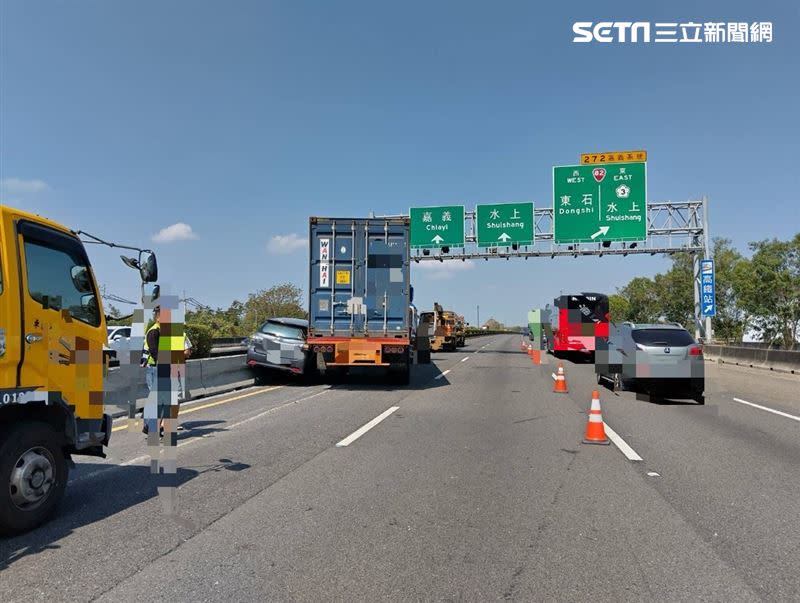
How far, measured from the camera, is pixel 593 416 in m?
8.55

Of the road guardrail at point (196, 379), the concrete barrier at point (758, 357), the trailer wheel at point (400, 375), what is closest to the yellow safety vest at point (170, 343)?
the road guardrail at point (196, 379)

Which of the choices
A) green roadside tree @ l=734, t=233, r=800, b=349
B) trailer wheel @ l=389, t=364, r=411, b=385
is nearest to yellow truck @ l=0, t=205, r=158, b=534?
trailer wheel @ l=389, t=364, r=411, b=385

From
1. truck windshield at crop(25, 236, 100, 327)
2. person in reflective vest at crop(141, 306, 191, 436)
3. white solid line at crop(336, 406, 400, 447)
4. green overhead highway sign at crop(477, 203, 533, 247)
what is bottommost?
white solid line at crop(336, 406, 400, 447)

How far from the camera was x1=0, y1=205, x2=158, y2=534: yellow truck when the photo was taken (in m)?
A: 4.50

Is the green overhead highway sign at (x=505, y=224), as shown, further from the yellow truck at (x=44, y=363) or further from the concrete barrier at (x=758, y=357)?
the yellow truck at (x=44, y=363)

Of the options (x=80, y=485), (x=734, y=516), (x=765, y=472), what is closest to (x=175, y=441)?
(x=80, y=485)

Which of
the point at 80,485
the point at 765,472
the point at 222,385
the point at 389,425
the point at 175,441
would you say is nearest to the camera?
the point at 80,485

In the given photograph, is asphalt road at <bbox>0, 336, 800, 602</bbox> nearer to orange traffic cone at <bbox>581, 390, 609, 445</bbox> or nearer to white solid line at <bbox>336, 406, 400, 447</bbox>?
white solid line at <bbox>336, 406, 400, 447</bbox>

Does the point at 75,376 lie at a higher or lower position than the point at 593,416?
higher

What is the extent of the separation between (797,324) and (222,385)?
160 ft

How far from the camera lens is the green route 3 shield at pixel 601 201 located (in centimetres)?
2938

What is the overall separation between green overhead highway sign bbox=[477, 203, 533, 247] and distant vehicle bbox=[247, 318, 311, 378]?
17.9 metres

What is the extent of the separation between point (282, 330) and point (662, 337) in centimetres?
945

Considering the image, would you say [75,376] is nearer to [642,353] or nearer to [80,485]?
[80,485]
